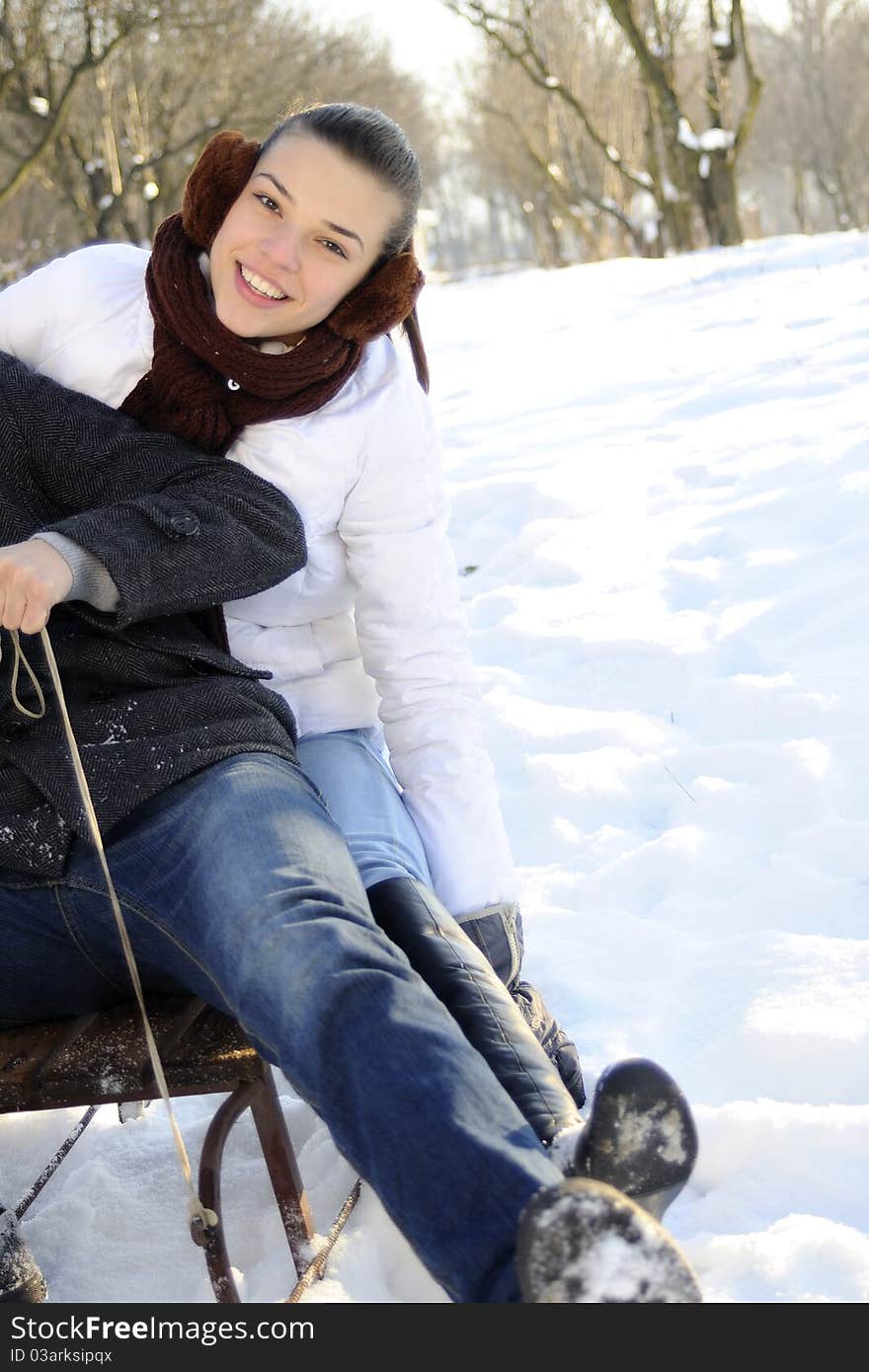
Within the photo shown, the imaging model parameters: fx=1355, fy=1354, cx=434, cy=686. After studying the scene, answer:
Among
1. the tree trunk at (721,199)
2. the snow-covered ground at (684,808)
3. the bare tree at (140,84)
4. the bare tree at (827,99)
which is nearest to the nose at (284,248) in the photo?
the snow-covered ground at (684,808)

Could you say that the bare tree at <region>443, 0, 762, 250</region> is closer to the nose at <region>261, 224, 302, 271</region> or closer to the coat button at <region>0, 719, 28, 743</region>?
the nose at <region>261, 224, 302, 271</region>

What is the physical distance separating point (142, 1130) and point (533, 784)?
127 centimetres

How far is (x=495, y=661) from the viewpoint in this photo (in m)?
4.03

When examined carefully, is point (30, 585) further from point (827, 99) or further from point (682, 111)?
point (827, 99)

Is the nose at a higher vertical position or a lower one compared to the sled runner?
higher

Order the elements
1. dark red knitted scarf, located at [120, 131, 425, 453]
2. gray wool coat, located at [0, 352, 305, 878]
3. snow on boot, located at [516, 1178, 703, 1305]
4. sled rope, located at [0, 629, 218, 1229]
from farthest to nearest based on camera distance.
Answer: dark red knitted scarf, located at [120, 131, 425, 453] < gray wool coat, located at [0, 352, 305, 878] < sled rope, located at [0, 629, 218, 1229] < snow on boot, located at [516, 1178, 703, 1305]

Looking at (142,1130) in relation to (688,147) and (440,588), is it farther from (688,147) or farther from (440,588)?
(688,147)

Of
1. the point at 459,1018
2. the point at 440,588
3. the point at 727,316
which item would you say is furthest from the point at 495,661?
the point at 727,316

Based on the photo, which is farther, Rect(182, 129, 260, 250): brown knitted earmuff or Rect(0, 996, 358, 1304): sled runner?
Rect(182, 129, 260, 250): brown knitted earmuff

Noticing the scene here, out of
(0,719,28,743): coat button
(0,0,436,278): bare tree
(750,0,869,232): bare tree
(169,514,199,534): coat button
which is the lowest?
(750,0,869,232): bare tree

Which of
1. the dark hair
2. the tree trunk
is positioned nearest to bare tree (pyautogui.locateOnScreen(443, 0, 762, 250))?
the tree trunk

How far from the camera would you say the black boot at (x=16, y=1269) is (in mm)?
1869

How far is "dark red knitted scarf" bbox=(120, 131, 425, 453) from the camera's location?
7.22 feet

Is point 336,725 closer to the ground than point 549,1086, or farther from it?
farther from it
